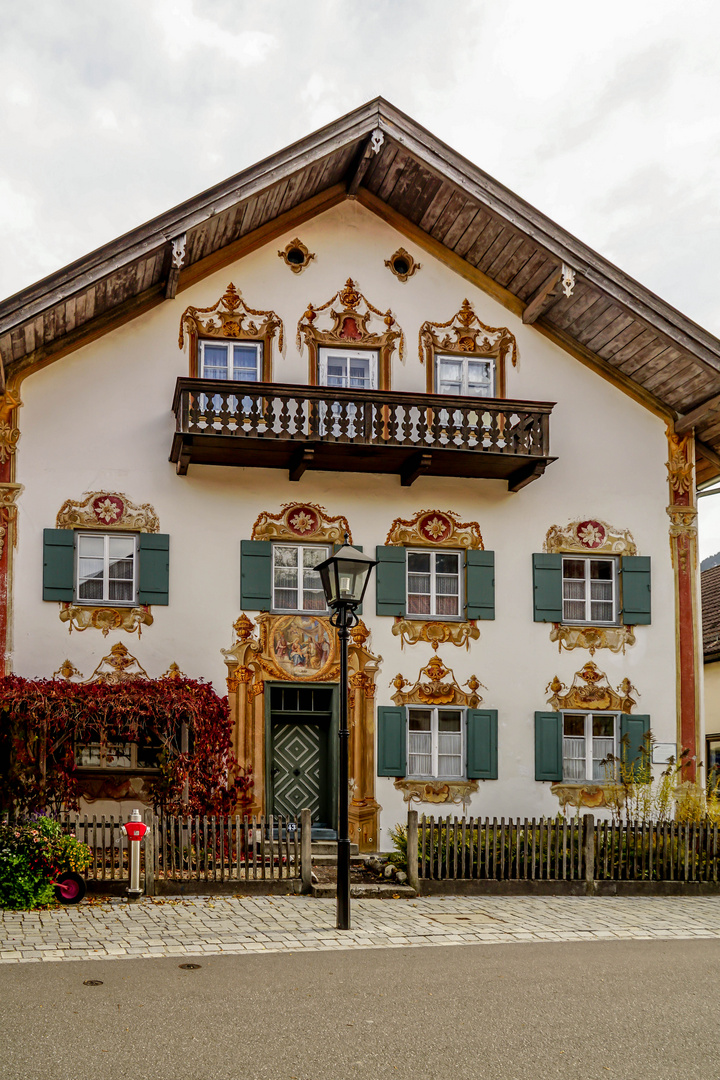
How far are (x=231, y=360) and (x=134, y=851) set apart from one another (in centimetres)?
868

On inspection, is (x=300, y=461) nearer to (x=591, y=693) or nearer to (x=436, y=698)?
(x=436, y=698)

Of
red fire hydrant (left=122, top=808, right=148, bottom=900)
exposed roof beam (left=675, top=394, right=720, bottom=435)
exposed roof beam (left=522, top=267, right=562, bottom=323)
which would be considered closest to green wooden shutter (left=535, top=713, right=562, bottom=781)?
exposed roof beam (left=675, top=394, right=720, bottom=435)

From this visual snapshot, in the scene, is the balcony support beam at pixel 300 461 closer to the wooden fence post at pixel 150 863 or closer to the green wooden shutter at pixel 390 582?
the green wooden shutter at pixel 390 582

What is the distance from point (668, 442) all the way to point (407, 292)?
5.23 m

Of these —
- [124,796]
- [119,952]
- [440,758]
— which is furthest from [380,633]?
Answer: [119,952]

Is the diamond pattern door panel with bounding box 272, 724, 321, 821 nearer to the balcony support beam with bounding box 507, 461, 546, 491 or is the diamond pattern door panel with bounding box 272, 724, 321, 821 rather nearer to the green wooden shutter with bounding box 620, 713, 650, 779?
the green wooden shutter with bounding box 620, 713, 650, 779

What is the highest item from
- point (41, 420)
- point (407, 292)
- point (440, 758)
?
point (407, 292)

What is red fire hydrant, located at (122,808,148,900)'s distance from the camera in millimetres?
13271

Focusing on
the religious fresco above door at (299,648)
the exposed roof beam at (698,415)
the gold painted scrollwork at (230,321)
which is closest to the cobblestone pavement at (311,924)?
the religious fresco above door at (299,648)

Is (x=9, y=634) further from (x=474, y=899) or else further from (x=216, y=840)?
(x=474, y=899)

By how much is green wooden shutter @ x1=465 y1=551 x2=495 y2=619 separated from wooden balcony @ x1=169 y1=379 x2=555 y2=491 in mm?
1379

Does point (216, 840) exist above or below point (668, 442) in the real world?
below

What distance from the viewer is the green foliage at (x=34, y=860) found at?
12.6m

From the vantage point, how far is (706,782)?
19672 mm
